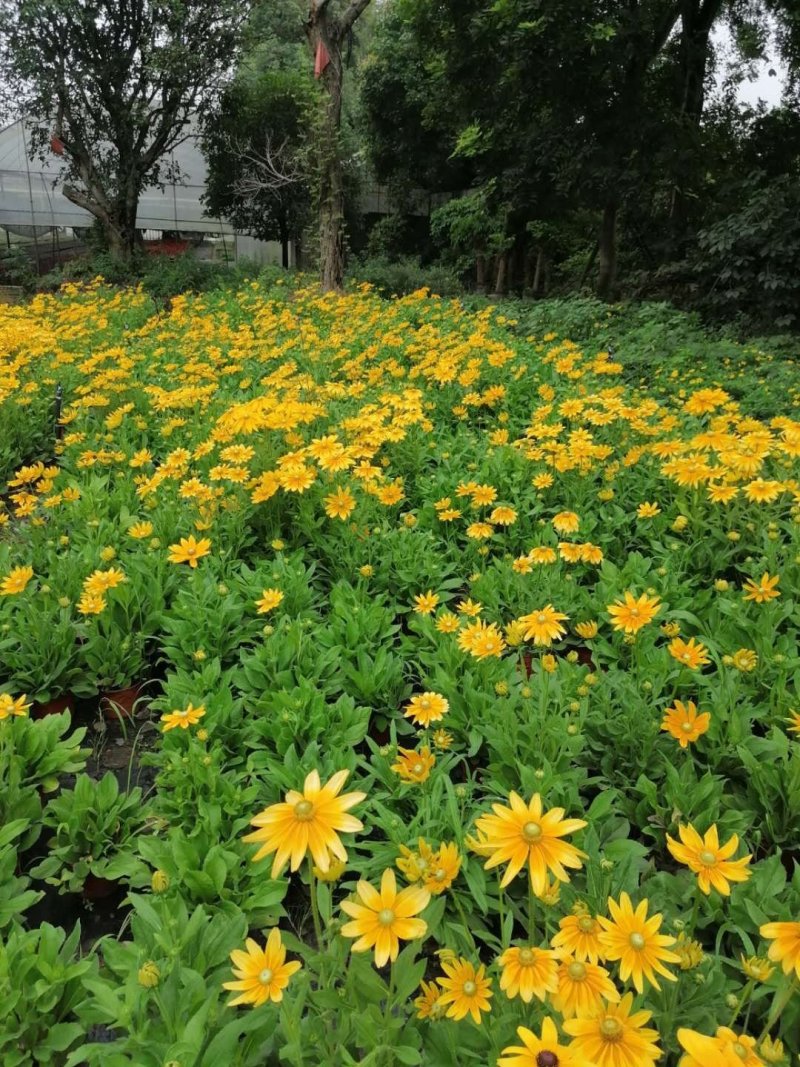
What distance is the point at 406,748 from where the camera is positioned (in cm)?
199

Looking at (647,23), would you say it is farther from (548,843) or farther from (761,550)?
(548,843)

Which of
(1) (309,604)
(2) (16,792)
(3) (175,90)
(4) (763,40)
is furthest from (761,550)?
(3) (175,90)

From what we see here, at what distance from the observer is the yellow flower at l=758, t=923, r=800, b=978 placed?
777 millimetres

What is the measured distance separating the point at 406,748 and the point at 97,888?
84cm

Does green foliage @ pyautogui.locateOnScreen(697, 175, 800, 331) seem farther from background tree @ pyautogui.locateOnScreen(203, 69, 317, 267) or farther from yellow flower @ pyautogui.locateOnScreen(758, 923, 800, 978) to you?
background tree @ pyautogui.locateOnScreen(203, 69, 317, 267)

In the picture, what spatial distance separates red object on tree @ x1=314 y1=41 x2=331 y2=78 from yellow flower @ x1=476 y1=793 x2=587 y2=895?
1013cm

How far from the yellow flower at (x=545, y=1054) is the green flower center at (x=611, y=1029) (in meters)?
0.03

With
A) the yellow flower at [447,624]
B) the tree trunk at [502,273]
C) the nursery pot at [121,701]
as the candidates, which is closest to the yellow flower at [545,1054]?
the yellow flower at [447,624]

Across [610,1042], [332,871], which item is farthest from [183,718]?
[610,1042]

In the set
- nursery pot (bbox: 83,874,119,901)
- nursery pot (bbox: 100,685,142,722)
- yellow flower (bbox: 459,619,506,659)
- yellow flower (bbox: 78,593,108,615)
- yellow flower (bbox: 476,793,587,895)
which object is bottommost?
nursery pot (bbox: 83,874,119,901)

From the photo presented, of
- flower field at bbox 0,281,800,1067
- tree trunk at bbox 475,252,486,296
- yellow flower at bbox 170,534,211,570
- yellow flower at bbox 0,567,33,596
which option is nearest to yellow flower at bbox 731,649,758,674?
flower field at bbox 0,281,800,1067

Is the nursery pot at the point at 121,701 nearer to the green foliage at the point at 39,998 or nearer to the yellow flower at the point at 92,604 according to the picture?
the yellow flower at the point at 92,604

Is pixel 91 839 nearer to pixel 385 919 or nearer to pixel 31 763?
pixel 31 763

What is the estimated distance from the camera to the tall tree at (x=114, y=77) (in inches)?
482
